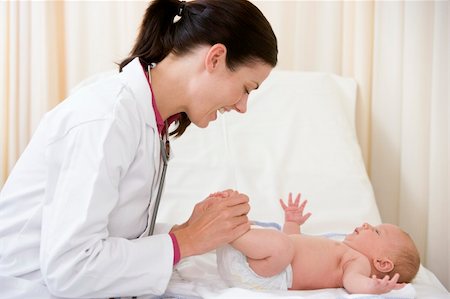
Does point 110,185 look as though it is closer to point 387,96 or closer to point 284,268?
point 284,268

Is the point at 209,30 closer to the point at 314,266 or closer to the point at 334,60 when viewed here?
the point at 314,266

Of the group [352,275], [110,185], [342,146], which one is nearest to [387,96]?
[342,146]

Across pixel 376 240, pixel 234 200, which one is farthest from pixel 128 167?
pixel 376 240

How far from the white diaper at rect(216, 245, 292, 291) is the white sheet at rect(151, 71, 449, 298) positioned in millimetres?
497

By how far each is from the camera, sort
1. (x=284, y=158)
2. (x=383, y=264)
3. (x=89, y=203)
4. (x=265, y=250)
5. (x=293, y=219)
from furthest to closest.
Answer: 1. (x=284, y=158)
2. (x=293, y=219)
3. (x=383, y=264)
4. (x=265, y=250)
5. (x=89, y=203)

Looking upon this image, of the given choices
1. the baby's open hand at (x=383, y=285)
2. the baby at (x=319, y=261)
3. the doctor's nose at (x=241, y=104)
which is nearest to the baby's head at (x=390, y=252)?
the baby at (x=319, y=261)

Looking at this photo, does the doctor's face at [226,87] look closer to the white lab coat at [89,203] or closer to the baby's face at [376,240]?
the white lab coat at [89,203]

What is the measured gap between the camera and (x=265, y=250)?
1318 mm

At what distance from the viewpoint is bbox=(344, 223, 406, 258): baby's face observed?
146 cm

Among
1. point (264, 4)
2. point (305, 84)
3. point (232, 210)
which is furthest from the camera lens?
point (264, 4)

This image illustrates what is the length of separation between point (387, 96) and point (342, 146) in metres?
0.47

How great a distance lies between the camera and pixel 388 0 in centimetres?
251

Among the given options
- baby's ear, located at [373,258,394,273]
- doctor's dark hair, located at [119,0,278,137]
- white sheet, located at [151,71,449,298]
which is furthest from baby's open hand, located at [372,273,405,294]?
doctor's dark hair, located at [119,0,278,137]

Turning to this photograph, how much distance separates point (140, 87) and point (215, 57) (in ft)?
0.57
